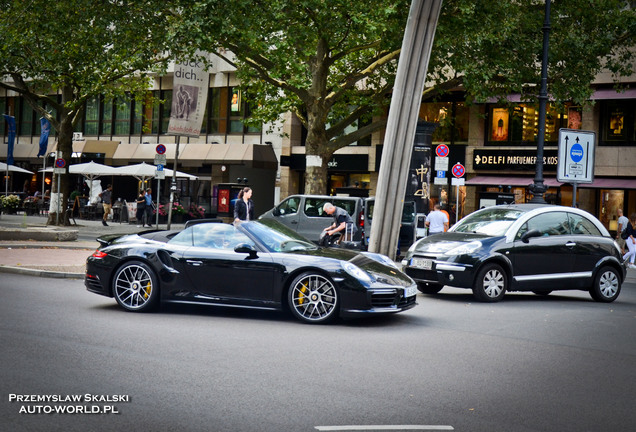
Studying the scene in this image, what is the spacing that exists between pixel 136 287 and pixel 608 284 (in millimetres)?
8345

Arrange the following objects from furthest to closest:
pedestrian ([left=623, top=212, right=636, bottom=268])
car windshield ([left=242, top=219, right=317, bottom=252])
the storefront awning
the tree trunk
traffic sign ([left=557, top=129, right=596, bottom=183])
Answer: the tree trunk < the storefront awning < pedestrian ([left=623, top=212, right=636, bottom=268]) < traffic sign ([left=557, top=129, right=596, bottom=183]) < car windshield ([left=242, top=219, right=317, bottom=252])

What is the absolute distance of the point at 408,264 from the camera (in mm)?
13641

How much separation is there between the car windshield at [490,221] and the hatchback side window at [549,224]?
9.9 inches

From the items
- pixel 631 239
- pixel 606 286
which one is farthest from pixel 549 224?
pixel 631 239

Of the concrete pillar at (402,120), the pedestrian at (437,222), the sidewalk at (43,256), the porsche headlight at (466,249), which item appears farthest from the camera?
the pedestrian at (437,222)

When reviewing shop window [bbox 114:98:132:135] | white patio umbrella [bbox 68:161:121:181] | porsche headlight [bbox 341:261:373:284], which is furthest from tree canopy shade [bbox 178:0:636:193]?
shop window [bbox 114:98:132:135]

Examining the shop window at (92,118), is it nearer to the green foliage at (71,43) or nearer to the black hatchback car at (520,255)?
the green foliage at (71,43)

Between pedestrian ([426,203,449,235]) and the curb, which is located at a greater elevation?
pedestrian ([426,203,449,235])

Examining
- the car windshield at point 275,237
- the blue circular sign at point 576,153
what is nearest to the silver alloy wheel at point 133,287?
the car windshield at point 275,237

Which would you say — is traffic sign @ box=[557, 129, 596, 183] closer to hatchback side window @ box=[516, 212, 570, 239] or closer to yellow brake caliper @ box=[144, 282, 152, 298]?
hatchback side window @ box=[516, 212, 570, 239]

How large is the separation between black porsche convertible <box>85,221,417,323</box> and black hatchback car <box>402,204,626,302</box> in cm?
245

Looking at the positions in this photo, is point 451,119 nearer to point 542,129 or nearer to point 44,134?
point 542,129

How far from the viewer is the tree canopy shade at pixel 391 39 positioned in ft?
75.2

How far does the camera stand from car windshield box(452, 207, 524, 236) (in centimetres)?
1355
